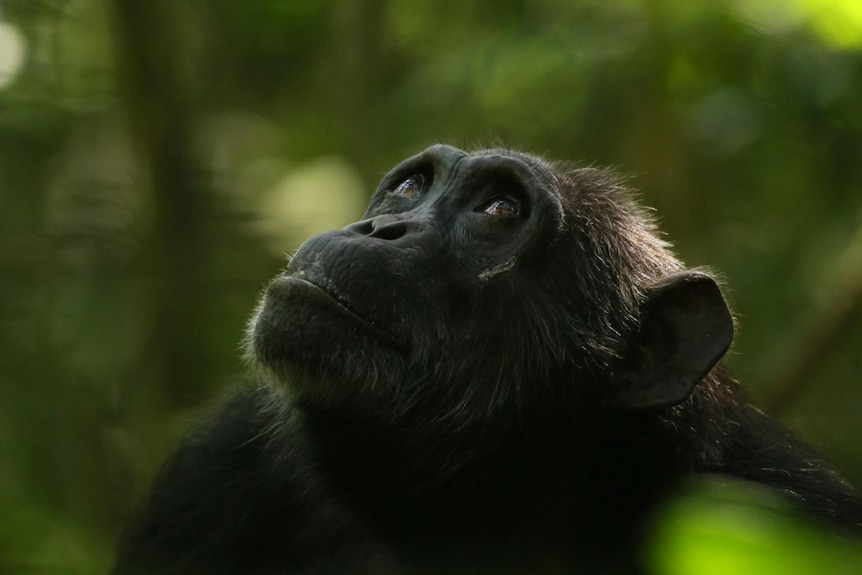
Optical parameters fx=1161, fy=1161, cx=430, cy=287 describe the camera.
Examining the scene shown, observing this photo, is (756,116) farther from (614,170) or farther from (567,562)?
(567,562)

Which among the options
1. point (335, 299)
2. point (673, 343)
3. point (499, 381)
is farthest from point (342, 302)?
point (673, 343)

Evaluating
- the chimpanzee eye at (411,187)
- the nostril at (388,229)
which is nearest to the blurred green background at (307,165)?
the chimpanzee eye at (411,187)

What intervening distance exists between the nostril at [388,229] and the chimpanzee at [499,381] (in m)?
0.01

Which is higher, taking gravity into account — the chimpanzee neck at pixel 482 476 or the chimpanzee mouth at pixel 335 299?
the chimpanzee mouth at pixel 335 299

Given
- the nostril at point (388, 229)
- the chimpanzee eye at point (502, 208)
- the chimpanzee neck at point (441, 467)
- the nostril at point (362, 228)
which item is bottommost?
the chimpanzee neck at point (441, 467)

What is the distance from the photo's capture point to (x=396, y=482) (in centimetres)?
455

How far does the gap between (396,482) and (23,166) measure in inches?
189

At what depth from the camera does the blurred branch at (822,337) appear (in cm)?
675

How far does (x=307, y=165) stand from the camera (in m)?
9.55

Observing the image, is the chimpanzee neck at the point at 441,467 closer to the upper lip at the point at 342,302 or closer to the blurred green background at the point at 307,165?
the upper lip at the point at 342,302

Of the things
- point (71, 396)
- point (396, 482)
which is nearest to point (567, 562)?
point (396, 482)

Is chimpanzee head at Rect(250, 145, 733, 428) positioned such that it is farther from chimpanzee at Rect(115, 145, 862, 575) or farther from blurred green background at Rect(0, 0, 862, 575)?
blurred green background at Rect(0, 0, 862, 575)

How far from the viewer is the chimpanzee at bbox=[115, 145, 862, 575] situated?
14.4ft

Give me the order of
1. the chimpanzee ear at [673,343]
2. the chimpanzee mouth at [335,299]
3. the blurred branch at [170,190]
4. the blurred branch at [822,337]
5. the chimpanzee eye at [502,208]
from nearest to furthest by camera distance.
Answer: the chimpanzee mouth at [335,299] → the chimpanzee ear at [673,343] → the chimpanzee eye at [502,208] → the blurred branch at [822,337] → the blurred branch at [170,190]
